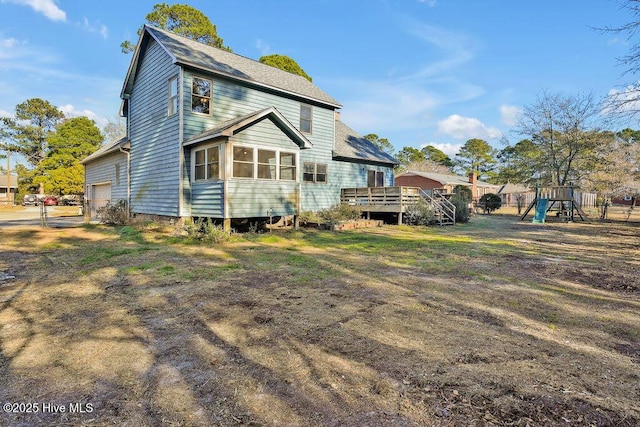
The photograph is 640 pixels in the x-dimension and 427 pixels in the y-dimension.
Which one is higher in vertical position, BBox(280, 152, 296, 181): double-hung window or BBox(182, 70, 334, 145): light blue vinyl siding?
BBox(182, 70, 334, 145): light blue vinyl siding

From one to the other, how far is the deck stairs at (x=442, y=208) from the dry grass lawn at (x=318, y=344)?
421 inches

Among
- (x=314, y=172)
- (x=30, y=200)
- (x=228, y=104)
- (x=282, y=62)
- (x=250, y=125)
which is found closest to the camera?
(x=250, y=125)

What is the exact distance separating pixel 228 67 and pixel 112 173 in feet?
33.1

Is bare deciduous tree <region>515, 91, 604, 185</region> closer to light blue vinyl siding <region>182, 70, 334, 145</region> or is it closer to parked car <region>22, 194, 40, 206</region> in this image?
light blue vinyl siding <region>182, 70, 334, 145</region>

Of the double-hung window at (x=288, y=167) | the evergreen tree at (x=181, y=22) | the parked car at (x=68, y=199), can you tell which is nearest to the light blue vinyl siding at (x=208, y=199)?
the double-hung window at (x=288, y=167)

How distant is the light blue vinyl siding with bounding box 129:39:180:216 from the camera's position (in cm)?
1316

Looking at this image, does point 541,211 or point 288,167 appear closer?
point 288,167

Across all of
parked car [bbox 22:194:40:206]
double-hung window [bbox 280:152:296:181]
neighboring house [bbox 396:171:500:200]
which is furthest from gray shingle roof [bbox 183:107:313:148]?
parked car [bbox 22:194:40:206]

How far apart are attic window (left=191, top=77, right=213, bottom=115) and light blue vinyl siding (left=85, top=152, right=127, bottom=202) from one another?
691cm

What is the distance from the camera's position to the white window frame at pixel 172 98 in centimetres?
1271

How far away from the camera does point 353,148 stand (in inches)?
795

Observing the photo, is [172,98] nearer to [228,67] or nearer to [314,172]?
A: [228,67]

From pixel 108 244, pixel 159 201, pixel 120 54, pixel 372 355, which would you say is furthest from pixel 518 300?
pixel 120 54

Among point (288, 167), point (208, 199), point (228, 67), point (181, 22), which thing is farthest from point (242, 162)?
point (181, 22)
